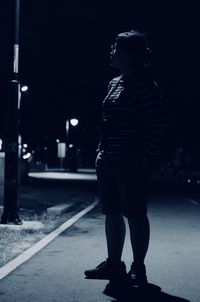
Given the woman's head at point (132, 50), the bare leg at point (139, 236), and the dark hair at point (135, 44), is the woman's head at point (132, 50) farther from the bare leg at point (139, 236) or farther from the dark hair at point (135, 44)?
the bare leg at point (139, 236)

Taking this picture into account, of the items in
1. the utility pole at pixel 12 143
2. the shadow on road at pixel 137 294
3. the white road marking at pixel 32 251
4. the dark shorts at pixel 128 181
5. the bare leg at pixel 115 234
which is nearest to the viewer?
the shadow on road at pixel 137 294

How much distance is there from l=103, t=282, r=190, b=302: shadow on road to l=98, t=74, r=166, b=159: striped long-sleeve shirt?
1.11 meters

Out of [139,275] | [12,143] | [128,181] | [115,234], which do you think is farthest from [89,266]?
[12,143]

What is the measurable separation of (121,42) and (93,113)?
116m

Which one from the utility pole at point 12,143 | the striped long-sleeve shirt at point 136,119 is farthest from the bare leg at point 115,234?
the utility pole at point 12,143

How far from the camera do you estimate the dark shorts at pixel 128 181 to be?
16.4 feet

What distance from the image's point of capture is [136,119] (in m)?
5.06

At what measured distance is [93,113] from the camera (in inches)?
4761

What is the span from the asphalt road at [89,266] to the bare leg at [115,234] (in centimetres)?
31

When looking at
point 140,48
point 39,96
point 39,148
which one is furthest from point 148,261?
point 39,96

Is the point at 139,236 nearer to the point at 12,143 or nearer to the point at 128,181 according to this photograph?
the point at 128,181

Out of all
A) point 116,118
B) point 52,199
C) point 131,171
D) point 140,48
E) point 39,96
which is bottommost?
point 52,199

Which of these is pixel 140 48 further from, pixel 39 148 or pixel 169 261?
pixel 39 148

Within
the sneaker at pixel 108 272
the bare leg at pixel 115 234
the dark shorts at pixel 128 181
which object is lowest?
the sneaker at pixel 108 272
